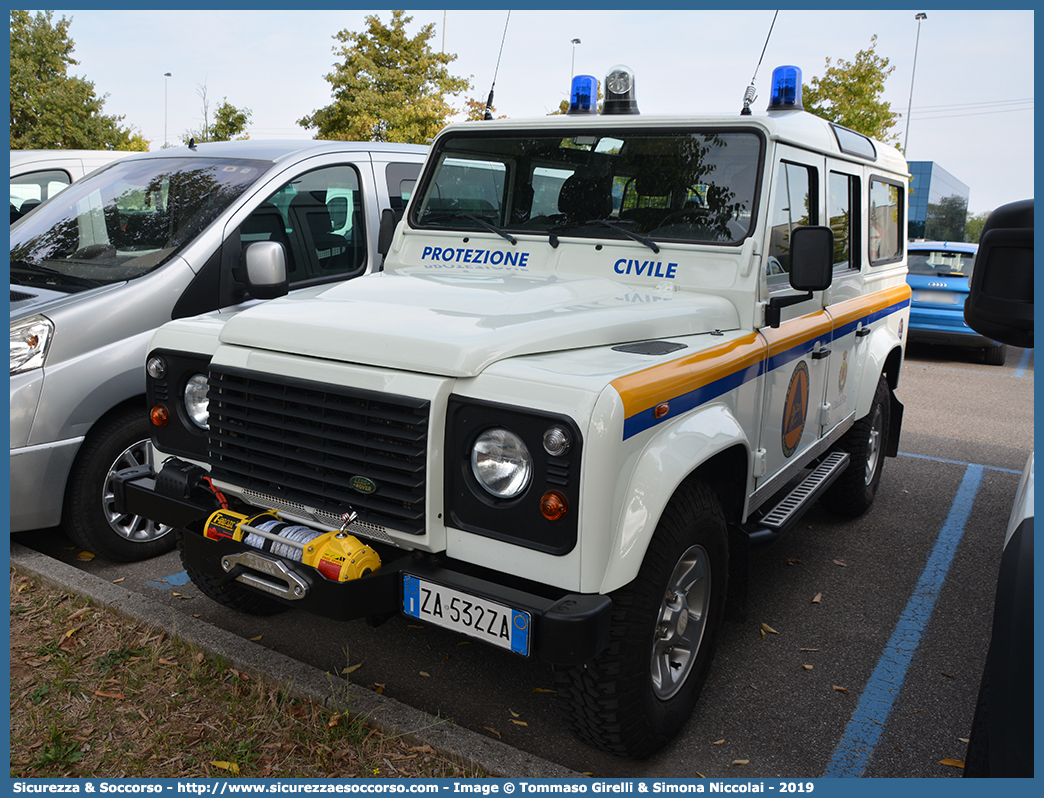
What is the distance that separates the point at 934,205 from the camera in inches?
2229

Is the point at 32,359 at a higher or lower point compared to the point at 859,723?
higher

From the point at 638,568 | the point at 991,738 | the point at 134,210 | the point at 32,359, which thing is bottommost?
the point at 991,738

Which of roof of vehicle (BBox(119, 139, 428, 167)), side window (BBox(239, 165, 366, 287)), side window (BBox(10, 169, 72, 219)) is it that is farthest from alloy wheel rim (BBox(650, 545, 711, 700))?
side window (BBox(10, 169, 72, 219))

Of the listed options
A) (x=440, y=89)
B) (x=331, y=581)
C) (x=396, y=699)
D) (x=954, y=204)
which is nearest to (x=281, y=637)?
(x=396, y=699)

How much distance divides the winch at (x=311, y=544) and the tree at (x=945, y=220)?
5839 centimetres

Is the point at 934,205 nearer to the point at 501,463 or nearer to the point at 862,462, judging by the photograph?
the point at 862,462

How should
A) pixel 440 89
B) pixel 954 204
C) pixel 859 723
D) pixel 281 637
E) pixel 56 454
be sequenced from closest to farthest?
pixel 859 723
pixel 281 637
pixel 56 454
pixel 440 89
pixel 954 204

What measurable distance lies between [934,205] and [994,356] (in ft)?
169

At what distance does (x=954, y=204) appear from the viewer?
61344mm

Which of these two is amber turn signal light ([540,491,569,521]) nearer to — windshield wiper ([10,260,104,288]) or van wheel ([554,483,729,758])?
van wheel ([554,483,729,758])

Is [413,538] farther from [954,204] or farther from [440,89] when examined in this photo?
[954,204]

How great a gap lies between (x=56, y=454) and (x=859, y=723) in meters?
3.84

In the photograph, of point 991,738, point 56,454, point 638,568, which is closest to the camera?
point 991,738

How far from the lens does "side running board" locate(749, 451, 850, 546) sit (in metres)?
3.38
